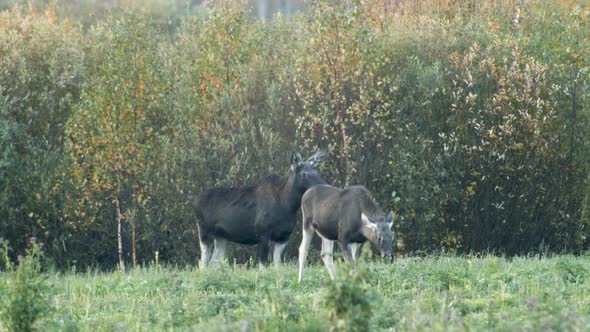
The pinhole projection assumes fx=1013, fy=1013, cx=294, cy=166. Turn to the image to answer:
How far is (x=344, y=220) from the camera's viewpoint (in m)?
15.1

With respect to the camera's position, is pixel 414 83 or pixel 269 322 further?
pixel 414 83

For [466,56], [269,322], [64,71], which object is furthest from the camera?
[64,71]

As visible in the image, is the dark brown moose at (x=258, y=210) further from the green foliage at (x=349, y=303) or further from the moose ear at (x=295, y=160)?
the green foliage at (x=349, y=303)

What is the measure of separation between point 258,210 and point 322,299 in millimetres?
7725

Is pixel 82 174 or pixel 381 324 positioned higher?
pixel 381 324

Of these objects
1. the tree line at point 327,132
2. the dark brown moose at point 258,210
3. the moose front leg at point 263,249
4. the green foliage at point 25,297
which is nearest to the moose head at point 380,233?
the moose front leg at point 263,249

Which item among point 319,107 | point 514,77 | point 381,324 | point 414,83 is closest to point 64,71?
point 319,107

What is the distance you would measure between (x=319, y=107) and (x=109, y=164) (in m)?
4.64

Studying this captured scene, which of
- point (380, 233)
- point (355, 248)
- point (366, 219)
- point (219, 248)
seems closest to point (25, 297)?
point (380, 233)

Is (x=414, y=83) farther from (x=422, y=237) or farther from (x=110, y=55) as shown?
(x=110, y=55)

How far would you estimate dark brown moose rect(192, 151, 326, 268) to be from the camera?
1875cm

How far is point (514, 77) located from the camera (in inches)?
843

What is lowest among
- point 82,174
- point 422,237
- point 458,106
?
point 422,237

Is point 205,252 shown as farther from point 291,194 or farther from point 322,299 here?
point 322,299
